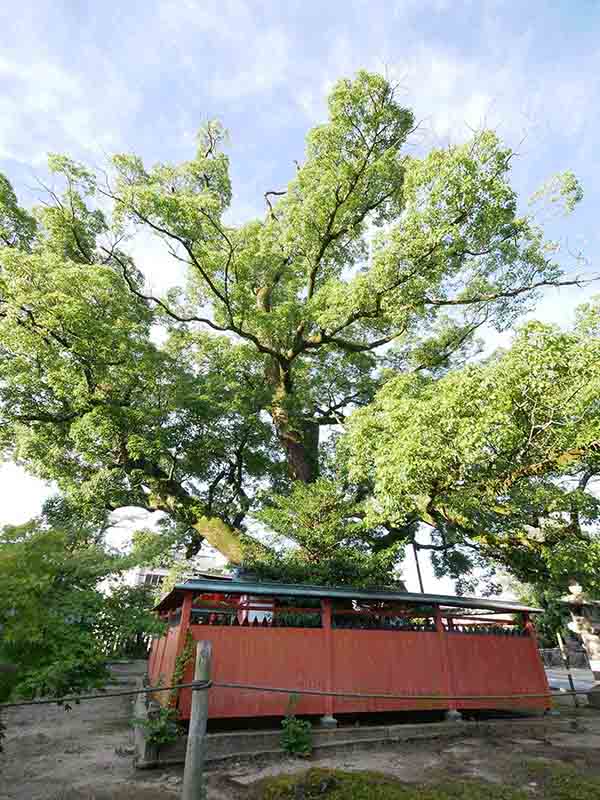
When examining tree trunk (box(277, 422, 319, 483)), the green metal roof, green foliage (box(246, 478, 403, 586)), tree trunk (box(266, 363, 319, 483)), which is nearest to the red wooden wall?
the green metal roof

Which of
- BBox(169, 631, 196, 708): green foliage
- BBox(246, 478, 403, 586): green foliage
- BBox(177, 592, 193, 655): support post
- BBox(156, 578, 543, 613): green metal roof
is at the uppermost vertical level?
BBox(246, 478, 403, 586): green foliage

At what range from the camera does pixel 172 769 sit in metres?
5.66

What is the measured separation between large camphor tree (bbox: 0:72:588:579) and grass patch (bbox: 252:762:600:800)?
3907mm

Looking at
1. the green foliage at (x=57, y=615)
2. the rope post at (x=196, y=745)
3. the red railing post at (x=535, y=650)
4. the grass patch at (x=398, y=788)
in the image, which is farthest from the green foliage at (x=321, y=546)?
the rope post at (x=196, y=745)

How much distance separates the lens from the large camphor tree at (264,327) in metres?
9.68

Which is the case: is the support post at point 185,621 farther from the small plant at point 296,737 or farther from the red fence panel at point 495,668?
the red fence panel at point 495,668

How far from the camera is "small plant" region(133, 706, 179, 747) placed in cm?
578

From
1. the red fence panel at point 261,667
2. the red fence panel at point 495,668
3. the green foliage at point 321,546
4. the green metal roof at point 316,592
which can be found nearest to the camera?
the red fence panel at point 261,667

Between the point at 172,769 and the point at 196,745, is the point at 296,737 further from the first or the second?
the point at 196,745

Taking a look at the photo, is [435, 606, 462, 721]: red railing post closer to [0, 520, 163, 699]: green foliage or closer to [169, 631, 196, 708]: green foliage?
[169, 631, 196, 708]: green foliage

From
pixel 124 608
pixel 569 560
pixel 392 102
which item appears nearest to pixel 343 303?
pixel 392 102

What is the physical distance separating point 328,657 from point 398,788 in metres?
3.02

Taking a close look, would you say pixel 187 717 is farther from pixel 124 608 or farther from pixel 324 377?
pixel 324 377

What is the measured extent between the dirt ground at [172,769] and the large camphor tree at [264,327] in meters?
3.49
